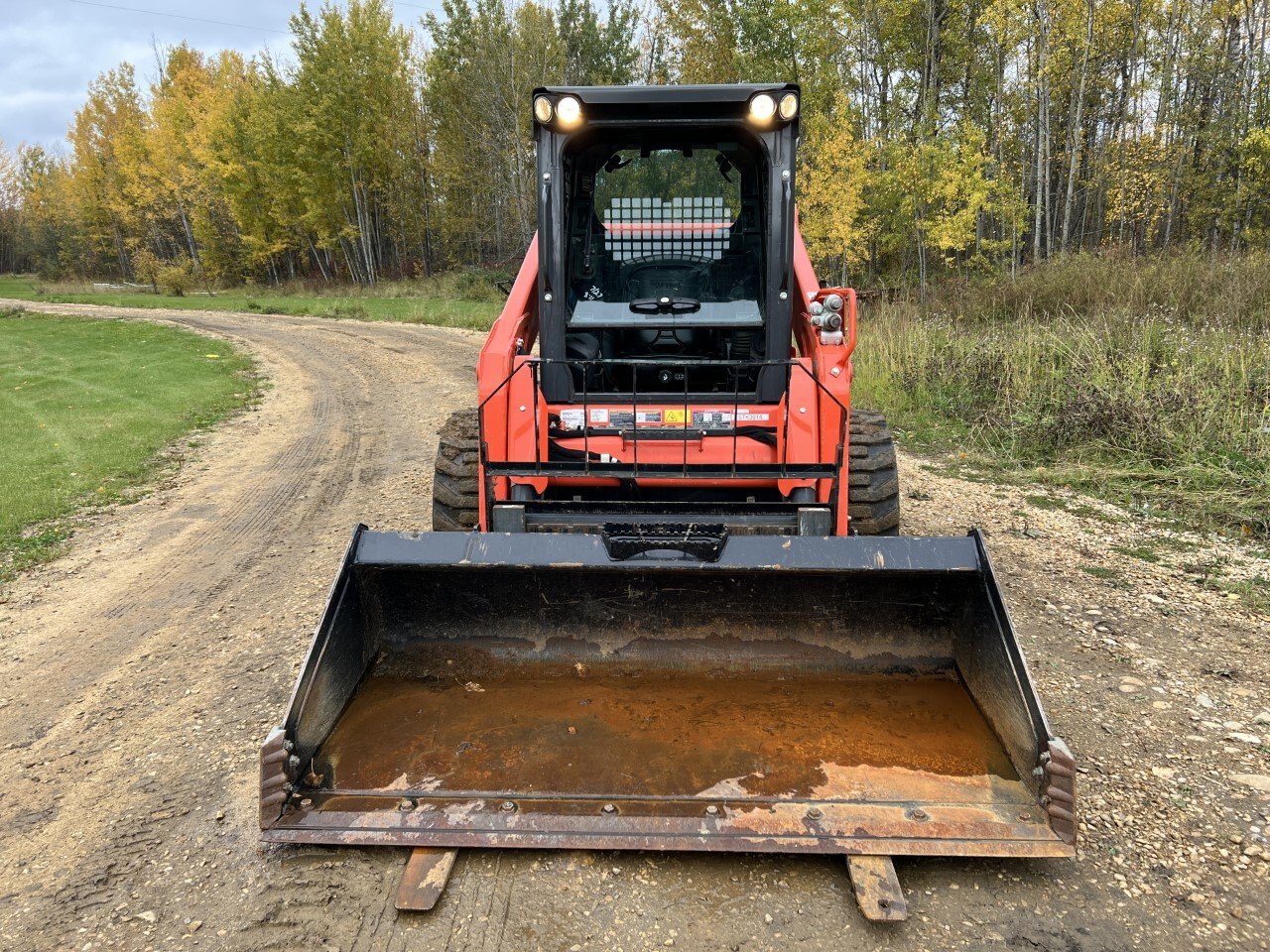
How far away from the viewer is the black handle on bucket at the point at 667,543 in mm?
3178

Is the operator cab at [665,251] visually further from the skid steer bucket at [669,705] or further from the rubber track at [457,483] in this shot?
the skid steer bucket at [669,705]

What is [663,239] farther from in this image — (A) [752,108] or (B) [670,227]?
(A) [752,108]

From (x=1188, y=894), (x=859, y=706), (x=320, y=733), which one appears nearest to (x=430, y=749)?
(x=320, y=733)

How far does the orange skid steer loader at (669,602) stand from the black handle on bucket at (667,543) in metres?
0.01

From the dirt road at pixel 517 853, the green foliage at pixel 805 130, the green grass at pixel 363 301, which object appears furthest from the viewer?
the green grass at pixel 363 301

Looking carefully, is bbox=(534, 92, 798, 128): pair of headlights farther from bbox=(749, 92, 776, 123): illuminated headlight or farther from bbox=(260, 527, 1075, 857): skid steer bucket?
bbox=(260, 527, 1075, 857): skid steer bucket

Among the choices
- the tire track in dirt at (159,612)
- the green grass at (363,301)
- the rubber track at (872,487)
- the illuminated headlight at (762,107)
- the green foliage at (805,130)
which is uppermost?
the green foliage at (805,130)

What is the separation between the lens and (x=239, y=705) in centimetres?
367

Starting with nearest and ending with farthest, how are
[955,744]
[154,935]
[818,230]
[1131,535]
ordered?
[154,935] < [955,744] < [1131,535] < [818,230]

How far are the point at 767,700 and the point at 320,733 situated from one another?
5.51ft

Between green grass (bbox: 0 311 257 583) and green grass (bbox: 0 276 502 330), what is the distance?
5.16 meters

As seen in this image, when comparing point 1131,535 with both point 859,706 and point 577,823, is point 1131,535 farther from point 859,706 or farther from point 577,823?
point 577,823

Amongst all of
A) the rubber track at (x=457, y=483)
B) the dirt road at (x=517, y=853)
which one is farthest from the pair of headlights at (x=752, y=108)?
the dirt road at (x=517, y=853)

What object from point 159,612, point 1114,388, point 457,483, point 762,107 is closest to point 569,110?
point 762,107
